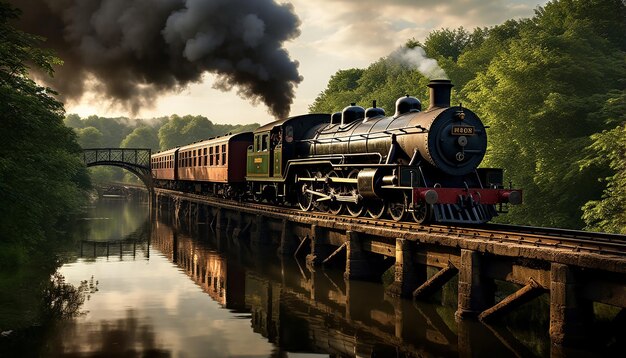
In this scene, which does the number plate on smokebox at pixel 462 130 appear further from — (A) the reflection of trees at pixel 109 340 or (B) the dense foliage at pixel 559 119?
(A) the reflection of trees at pixel 109 340

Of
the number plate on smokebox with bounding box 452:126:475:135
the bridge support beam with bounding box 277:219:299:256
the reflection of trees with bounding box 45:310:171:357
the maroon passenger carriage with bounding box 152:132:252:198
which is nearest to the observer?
the reflection of trees with bounding box 45:310:171:357

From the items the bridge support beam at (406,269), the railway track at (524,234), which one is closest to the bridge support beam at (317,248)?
the railway track at (524,234)

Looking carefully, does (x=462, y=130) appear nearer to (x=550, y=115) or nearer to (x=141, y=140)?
(x=550, y=115)

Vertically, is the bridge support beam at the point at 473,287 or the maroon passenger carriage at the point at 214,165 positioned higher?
the maroon passenger carriage at the point at 214,165

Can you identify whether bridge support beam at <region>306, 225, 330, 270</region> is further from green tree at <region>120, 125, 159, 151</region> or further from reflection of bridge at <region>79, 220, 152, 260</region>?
green tree at <region>120, 125, 159, 151</region>

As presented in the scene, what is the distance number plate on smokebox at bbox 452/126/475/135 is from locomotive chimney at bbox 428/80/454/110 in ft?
3.43

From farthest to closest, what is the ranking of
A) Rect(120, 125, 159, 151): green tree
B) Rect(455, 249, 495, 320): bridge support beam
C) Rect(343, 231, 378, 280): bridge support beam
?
Rect(120, 125, 159, 151): green tree
Rect(343, 231, 378, 280): bridge support beam
Rect(455, 249, 495, 320): bridge support beam

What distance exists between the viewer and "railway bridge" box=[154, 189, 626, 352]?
29.1 ft

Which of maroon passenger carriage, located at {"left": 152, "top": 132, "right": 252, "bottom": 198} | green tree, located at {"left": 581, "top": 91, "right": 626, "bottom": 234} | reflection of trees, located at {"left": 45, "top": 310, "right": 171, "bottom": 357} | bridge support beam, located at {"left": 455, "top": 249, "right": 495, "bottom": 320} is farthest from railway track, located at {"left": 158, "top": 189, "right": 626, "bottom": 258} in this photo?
maroon passenger carriage, located at {"left": 152, "top": 132, "right": 252, "bottom": 198}

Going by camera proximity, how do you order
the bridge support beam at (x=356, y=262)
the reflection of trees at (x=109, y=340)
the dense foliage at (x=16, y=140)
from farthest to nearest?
1. the bridge support beam at (x=356, y=262)
2. the dense foliage at (x=16, y=140)
3. the reflection of trees at (x=109, y=340)

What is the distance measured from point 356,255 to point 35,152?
950 centimetres

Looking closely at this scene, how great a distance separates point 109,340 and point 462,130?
9.46 meters

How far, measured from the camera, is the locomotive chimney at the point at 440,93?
1563cm

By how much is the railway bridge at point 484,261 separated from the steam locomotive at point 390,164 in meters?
0.80
